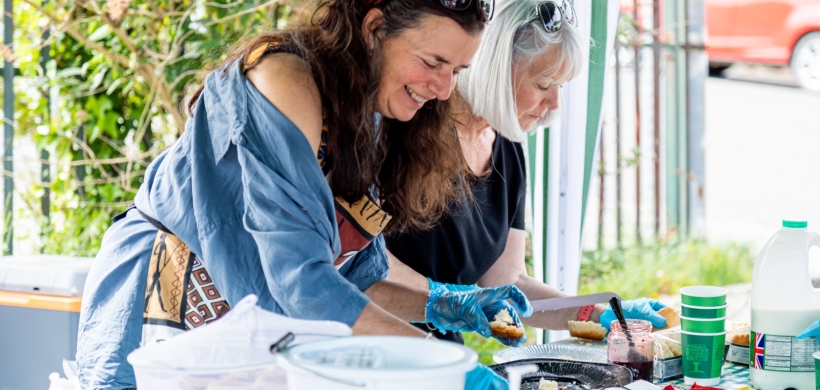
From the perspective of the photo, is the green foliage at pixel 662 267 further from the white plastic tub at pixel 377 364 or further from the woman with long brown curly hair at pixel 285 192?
the white plastic tub at pixel 377 364

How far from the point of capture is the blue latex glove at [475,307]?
1703 mm

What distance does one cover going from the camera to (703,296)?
5.65 feet

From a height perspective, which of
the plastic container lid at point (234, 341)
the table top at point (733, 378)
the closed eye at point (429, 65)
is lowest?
the table top at point (733, 378)

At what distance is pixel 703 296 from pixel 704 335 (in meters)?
0.08

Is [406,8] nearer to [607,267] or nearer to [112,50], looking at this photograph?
[112,50]

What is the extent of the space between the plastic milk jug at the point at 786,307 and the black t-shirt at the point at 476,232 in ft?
3.08

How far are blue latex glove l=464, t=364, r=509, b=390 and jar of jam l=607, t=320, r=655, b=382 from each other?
1.48ft

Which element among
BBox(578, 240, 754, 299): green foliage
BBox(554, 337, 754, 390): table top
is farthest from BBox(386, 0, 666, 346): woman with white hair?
BBox(578, 240, 754, 299): green foliage

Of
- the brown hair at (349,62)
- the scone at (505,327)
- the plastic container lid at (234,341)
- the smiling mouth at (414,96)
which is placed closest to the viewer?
the plastic container lid at (234,341)

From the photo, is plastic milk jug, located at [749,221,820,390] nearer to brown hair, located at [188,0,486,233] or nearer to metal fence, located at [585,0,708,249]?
brown hair, located at [188,0,486,233]

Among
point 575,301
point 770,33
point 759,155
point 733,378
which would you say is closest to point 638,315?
point 575,301

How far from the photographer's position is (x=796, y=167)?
21.6ft

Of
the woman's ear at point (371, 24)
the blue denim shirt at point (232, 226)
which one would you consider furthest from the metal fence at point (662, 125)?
the blue denim shirt at point (232, 226)

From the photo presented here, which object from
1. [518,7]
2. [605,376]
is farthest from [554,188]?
[605,376]
